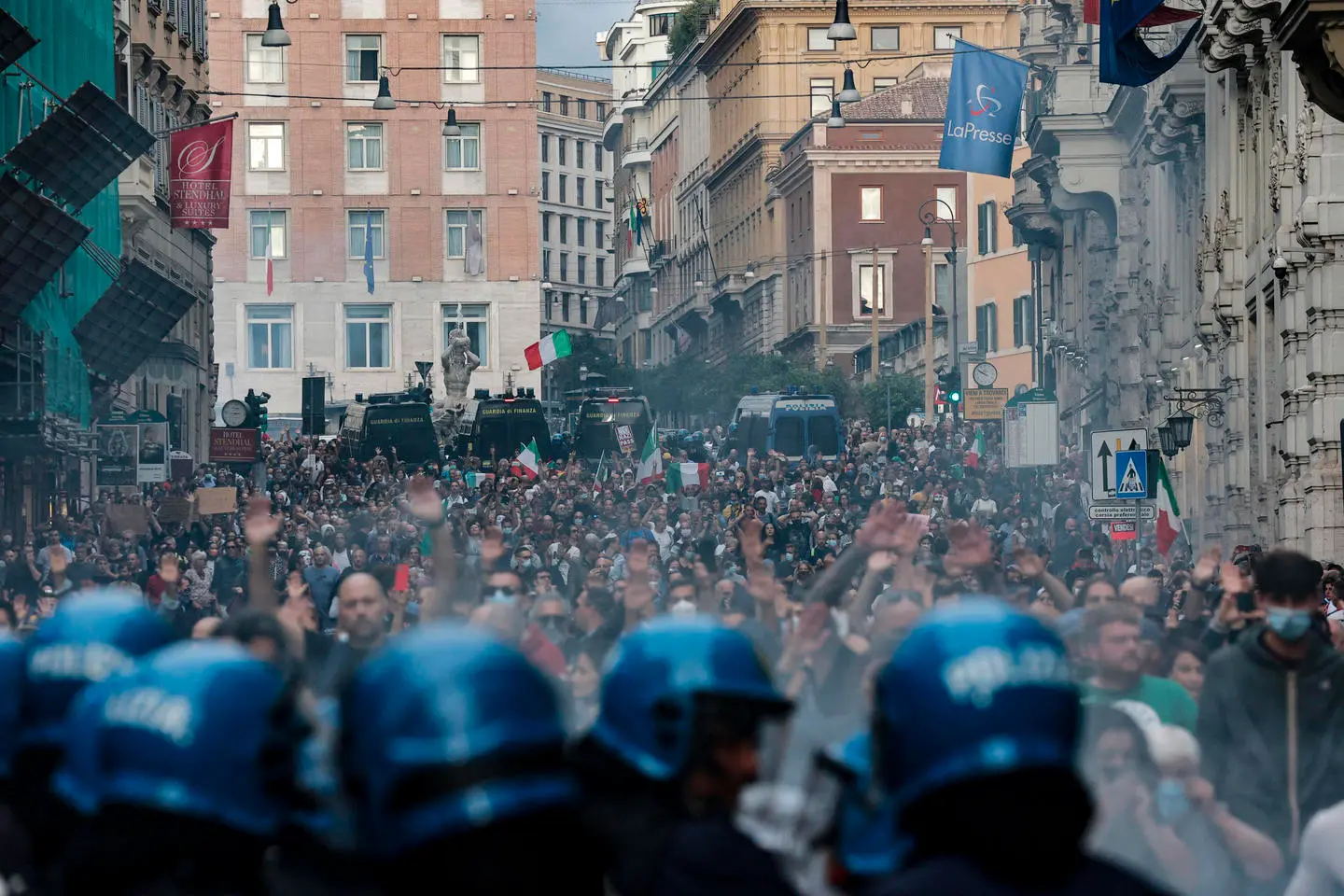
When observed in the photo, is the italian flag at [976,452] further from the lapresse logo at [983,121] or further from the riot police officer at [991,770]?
the riot police officer at [991,770]

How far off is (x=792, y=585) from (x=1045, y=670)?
1768 centimetres

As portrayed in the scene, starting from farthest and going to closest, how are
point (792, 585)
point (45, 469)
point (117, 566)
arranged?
point (45, 469)
point (117, 566)
point (792, 585)

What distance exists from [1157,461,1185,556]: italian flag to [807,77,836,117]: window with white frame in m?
79.9

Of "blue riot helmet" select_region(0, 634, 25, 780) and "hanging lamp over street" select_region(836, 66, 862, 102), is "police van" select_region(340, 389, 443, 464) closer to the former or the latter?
"hanging lamp over street" select_region(836, 66, 862, 102)

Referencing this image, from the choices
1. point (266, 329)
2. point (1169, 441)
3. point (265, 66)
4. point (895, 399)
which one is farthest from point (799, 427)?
point (265, 66)

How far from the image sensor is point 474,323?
8912 centimetres

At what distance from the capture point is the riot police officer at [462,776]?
9.71ft

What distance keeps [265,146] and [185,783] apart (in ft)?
292

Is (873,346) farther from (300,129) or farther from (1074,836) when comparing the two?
(1074,836)

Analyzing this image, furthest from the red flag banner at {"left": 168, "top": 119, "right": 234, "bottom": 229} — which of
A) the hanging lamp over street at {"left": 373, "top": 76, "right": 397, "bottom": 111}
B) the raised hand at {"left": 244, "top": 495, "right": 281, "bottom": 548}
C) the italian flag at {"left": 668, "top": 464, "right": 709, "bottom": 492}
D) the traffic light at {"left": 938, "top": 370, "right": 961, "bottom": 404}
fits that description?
the raised hand at {"left": 244, "top": 495, "right": 281, "bottom": 548}

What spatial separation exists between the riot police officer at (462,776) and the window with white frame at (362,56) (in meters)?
87.5

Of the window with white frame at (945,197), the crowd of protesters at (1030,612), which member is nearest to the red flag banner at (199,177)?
the crowd of protesters at (1030,612)

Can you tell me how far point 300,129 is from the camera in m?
89.8

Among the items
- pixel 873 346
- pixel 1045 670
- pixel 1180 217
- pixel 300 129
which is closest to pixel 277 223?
pixel 300 129
